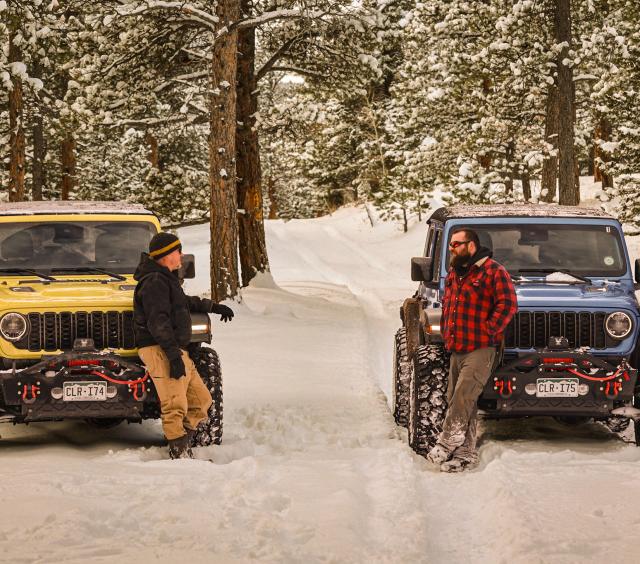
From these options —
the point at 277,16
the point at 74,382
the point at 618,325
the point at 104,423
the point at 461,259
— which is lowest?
the point at 104,423

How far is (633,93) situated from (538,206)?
71.7 feet

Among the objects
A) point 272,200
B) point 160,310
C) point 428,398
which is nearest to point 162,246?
point 160,310

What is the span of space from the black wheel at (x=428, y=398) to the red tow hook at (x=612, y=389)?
1.36 metres

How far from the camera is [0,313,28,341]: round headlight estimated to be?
8.20 meters

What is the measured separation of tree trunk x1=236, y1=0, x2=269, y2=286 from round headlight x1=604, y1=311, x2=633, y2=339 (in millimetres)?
13823

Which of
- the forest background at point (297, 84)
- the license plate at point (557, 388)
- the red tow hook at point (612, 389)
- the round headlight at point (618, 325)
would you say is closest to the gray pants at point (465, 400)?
the license plate at point (557, 388)

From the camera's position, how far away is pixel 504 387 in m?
8.39

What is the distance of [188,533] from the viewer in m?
5.90

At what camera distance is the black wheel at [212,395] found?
848 centimetres

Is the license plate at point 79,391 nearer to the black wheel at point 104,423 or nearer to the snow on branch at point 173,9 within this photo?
the black wheel at point 104,423

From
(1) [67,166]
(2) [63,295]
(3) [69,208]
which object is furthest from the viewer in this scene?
(1) [67,166]

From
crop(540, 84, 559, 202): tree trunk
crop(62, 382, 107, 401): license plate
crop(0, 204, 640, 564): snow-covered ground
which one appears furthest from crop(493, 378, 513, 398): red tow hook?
crop(540, 84, 559, 202): tree trunk

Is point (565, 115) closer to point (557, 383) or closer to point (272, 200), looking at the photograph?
point (557, 383)

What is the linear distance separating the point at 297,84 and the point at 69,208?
21301 millimetres
